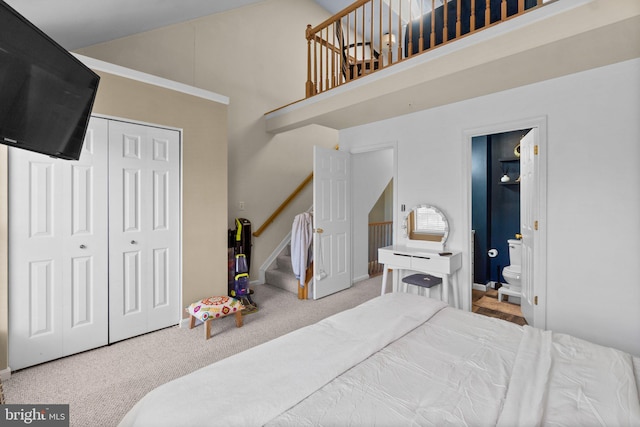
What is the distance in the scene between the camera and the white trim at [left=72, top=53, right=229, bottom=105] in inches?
89.5

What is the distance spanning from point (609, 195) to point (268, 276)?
381cm

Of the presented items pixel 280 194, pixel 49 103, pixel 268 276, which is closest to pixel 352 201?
pixel 280 194

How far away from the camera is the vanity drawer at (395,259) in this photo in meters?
→ 3.19

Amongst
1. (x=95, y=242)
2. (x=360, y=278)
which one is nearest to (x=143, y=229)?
(x=95, y=242)

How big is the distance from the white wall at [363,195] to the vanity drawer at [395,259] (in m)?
0.99

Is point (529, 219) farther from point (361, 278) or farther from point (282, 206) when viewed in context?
point (282, 206)

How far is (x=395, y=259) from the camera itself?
327 centimetres

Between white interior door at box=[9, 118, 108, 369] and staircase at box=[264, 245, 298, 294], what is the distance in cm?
207

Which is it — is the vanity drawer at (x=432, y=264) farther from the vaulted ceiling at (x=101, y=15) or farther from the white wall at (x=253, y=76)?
the vaulted ceiling at (x=101, y=15)

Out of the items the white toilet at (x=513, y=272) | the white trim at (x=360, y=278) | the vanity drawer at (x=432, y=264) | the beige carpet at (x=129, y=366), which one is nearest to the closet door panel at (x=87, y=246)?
the beige carpet at (x=129, y=366)

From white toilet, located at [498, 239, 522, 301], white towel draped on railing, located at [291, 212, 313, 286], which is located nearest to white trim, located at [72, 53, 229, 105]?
white towel draped on railing, located at [291, 212, 313, 286]

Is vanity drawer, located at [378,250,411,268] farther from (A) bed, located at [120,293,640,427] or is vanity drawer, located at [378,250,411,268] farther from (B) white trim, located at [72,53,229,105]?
(B) white trim, located at [72,53,229,105]

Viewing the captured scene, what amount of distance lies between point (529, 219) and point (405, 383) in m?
2.50

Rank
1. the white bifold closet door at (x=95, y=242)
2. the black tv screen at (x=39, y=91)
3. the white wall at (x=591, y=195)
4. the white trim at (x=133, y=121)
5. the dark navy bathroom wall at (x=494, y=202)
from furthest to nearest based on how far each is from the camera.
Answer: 1. the dark navy bathroom wall at (x=494, y=202)
2. the white trim at (x=133, y=121)
3. the white wall at (x=591, y=195)
4. the white bifold closet door at (x=95, y=242)
5. the black tv screen at (x=39, y=91)
